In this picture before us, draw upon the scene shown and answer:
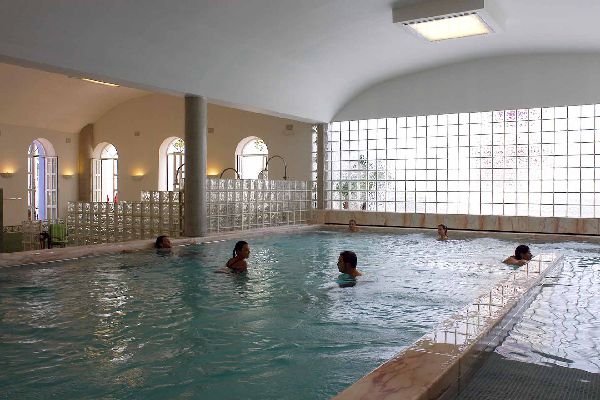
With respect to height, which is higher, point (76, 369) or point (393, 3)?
point (393, 3)

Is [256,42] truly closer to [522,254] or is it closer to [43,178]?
[522,254]

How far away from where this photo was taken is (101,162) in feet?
83.7

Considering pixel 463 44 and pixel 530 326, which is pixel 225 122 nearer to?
pixel 463 44

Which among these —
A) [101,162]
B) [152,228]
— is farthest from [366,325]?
[101,162]

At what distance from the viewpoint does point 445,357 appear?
13.7 feet

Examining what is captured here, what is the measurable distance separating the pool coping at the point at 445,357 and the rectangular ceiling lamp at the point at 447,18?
23.9 ft

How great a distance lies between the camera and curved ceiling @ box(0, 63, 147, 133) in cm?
1909

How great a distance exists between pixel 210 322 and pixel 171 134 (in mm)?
17913

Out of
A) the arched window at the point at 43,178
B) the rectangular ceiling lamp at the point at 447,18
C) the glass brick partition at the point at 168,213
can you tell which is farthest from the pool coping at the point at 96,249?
the arched window at the point at 43,178

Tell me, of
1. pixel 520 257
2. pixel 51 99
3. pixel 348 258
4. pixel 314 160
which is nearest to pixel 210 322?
pixel 348 258

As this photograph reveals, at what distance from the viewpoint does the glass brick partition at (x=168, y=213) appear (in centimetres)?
1522

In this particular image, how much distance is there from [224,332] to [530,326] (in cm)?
325

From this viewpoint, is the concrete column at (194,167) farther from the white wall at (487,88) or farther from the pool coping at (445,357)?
the pool coping at (445,357)

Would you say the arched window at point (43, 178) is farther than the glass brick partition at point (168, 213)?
Yes
